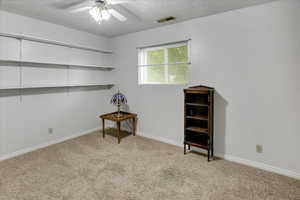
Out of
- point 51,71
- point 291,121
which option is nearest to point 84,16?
point 51,71

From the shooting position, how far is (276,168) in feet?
7.50

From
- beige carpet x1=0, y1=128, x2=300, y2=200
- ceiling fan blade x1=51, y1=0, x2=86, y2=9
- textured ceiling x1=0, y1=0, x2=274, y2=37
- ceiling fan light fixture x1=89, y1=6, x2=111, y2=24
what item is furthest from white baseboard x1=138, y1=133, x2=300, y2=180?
ceiling fan blade x1=51, y1=0, x2=86, y2=9

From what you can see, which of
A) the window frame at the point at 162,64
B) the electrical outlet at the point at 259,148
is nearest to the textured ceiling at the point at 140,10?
the window frame at the point at 162,64

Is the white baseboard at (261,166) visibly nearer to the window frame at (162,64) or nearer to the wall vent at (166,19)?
the window frame at (162,64)

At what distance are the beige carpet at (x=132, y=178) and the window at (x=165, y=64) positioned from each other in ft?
4.69

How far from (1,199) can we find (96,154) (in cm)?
128

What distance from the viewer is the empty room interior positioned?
2.06 m

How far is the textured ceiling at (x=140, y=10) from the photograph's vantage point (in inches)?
89.2

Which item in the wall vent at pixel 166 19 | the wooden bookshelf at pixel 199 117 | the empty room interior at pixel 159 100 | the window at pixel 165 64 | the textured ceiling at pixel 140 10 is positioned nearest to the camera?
the empty room interior at pixel 159 100

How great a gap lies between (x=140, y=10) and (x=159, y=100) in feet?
5.54

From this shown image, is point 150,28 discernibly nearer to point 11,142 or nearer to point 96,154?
point 96,154

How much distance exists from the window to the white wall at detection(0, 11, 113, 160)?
3.69ft

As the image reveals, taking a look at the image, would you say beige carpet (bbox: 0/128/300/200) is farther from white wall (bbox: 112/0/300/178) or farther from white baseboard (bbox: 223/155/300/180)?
white wall (bbox: 112/0/300/178)

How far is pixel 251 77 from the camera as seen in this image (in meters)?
2.41
